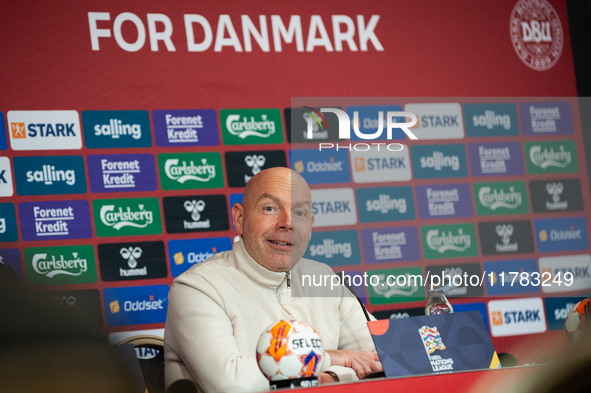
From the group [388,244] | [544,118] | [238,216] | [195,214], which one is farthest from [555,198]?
[238,216]

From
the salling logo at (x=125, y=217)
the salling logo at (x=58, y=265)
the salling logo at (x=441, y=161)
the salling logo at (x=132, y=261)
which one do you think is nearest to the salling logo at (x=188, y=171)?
the salling logo at (x=125, y=217)

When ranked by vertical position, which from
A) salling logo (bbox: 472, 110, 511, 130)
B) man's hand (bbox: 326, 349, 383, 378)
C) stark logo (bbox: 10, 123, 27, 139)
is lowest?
man's hand (bbox: 326, 349, 383, 378)

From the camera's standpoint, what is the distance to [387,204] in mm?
3213

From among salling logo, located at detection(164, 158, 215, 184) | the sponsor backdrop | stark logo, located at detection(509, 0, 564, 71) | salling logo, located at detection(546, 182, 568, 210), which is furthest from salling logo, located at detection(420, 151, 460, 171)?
salling logo, located at detection(164, 158, 215, 184)

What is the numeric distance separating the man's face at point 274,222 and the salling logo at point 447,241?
1316 millimetres

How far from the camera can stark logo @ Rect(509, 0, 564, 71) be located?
3.49m

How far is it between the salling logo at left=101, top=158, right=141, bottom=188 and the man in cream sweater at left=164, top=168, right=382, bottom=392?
0.94 m

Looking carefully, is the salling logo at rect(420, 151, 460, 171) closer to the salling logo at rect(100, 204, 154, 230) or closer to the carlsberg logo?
the carlsberg logo

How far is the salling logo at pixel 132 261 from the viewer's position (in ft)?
9.30

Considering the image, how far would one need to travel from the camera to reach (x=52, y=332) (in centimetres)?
166

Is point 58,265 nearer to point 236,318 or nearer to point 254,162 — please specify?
point 254,162

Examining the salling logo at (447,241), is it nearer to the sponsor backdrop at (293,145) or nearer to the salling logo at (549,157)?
the sponsor backdrop at (293,145)

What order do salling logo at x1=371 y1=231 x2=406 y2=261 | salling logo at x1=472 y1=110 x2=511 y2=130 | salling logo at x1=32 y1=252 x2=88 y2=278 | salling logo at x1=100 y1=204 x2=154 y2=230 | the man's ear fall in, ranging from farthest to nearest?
salling logo at x1=472 y1=110 x2=511 y2=130 → salling logo at x1=371 y1=231 x2=406 y2=261 → salling logo at x1=100 y1=204 x2=154 y2=230 → salling logo at x1=32 y1=252 x2=88 y2=278 → the man's ear

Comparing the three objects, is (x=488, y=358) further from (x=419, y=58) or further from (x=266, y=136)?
(x=419, y=58)
